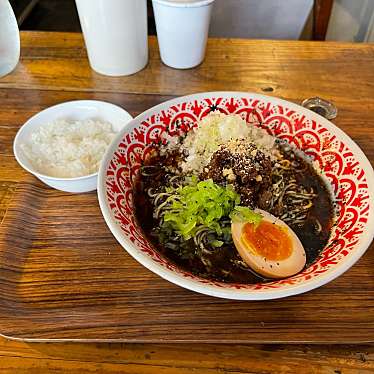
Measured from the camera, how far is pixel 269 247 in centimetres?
98

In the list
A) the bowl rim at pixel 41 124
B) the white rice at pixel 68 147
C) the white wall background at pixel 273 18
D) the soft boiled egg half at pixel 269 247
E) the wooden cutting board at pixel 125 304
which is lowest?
the white wall background at pixel 273 18

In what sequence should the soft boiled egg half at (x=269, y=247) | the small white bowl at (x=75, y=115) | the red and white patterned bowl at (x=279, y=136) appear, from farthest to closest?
the small white bowl at (x=75, y=115) < the soft boiled egg half at (x=269, y=247) < the red and white patterned bowl at (x=279, y=136)

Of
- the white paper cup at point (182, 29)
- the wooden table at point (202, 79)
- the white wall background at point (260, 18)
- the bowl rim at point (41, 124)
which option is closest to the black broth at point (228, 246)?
the bowl rim at point (41, 124)

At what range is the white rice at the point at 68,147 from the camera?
1.19m

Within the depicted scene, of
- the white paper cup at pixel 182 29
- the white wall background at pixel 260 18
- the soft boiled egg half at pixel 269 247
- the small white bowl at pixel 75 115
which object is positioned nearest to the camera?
the soft boiled egg half at pixel 269 247

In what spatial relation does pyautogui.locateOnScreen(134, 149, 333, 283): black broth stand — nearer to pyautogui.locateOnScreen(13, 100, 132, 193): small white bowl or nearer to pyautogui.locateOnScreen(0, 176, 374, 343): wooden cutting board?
pyautogui.locateOnScreen(0, 176, 374, 343): wooden cutting board

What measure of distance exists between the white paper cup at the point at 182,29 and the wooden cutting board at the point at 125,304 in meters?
0.85

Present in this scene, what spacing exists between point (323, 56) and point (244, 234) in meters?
1.11

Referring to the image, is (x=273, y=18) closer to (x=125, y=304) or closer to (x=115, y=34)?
(x=115, y=34)

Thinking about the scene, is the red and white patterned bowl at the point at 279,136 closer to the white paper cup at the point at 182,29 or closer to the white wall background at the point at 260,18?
the white paper cup at the point at 182,29

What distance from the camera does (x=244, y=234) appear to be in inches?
38.7

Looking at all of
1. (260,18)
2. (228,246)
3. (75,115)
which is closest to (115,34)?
(75,115)

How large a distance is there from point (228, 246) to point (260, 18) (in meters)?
1.89

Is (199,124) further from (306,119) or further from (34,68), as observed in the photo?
(34,68)
